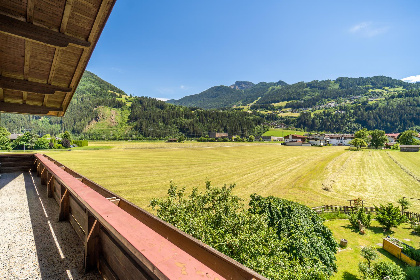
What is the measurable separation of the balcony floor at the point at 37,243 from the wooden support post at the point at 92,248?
17 centimetres

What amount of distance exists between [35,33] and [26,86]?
3.67 m

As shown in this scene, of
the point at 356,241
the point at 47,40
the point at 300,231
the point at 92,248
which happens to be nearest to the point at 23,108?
the point at 47,40

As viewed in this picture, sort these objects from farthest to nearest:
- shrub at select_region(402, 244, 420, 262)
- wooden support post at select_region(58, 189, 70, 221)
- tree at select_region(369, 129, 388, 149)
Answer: tree at select_region(369, 129, 388, 149), shrub at select_region(402, 244, 420, 262), wooden support post at select_region(58, 189, 70, 221)

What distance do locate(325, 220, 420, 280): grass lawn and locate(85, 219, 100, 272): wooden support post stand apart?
509 inches

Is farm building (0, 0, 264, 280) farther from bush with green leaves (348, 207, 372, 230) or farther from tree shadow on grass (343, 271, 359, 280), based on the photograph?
bush with green leaves (348, 207, 372, 230)

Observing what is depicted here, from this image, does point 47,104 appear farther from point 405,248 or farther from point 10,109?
point 405,248

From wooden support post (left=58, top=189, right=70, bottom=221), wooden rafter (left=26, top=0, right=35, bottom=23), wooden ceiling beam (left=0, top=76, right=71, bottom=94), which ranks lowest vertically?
wooden support post (left=58, top=189, right=70, bottom=221)

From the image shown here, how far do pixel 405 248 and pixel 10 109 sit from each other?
Answer: 24.3 meters

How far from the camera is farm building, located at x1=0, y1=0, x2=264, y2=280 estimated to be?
5.27 ft

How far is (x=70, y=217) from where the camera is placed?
4.59 metres

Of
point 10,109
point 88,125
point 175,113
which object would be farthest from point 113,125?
point 10,109

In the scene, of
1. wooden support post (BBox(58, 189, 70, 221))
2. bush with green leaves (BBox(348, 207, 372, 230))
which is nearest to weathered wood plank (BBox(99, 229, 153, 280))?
wooden support post (BBox(58, 189, 70, 221))

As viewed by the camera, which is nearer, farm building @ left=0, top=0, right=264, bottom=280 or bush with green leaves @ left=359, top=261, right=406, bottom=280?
farm building @ left=0, top=0, right=264, bottom=280

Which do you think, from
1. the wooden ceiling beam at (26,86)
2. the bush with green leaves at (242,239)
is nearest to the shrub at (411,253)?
the bush with green leaves at (242,239)
